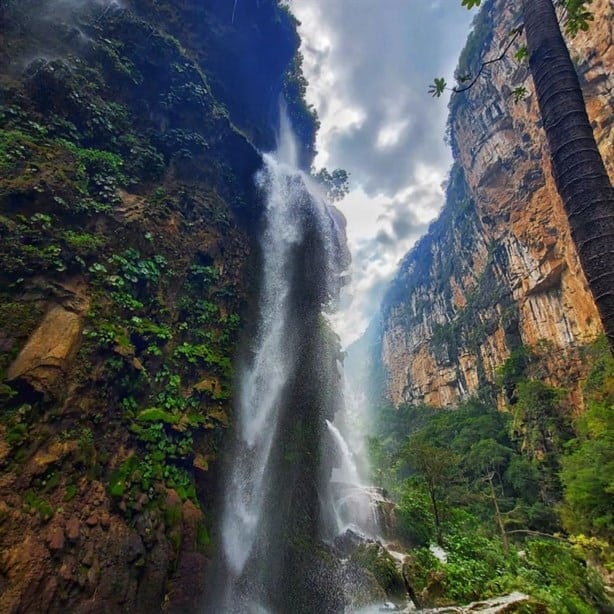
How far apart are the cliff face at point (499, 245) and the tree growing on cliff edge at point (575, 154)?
12670mm

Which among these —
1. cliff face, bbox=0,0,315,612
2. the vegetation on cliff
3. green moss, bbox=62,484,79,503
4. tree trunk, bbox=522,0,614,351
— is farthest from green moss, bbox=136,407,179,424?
tree trunk, bbox=522,0,614,351

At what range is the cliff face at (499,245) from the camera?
21.4 m

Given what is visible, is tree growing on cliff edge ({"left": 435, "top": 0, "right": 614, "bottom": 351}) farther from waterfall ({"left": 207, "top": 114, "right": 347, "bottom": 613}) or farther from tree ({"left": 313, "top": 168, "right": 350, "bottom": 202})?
tree ({"left": 313, "top": 168, "right": 350, "bottom": 202})

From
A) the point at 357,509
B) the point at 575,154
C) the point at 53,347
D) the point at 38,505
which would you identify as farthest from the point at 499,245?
the point at 38,505

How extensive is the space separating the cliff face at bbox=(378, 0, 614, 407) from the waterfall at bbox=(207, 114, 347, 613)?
8723 millimetres

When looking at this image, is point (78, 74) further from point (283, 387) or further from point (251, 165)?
point (283, 387)

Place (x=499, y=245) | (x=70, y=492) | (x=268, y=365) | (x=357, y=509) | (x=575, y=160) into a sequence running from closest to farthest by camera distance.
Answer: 1. (x=575, y=160)
2. (x=70, y=492)
3. (x=268, y=365)
4. (x=357, y=509)
5. (x=499, y=245)

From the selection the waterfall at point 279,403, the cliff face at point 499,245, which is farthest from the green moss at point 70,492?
the cliff face at point 499,245

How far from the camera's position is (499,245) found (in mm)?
31719

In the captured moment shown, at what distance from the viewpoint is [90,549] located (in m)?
4.86

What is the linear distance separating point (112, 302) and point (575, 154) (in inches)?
284

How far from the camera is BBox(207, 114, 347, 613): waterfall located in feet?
24.5

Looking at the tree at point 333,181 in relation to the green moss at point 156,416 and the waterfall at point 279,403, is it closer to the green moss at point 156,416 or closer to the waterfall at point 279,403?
the waterfall at point 279,403

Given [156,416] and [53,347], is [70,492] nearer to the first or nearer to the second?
[156,416]
